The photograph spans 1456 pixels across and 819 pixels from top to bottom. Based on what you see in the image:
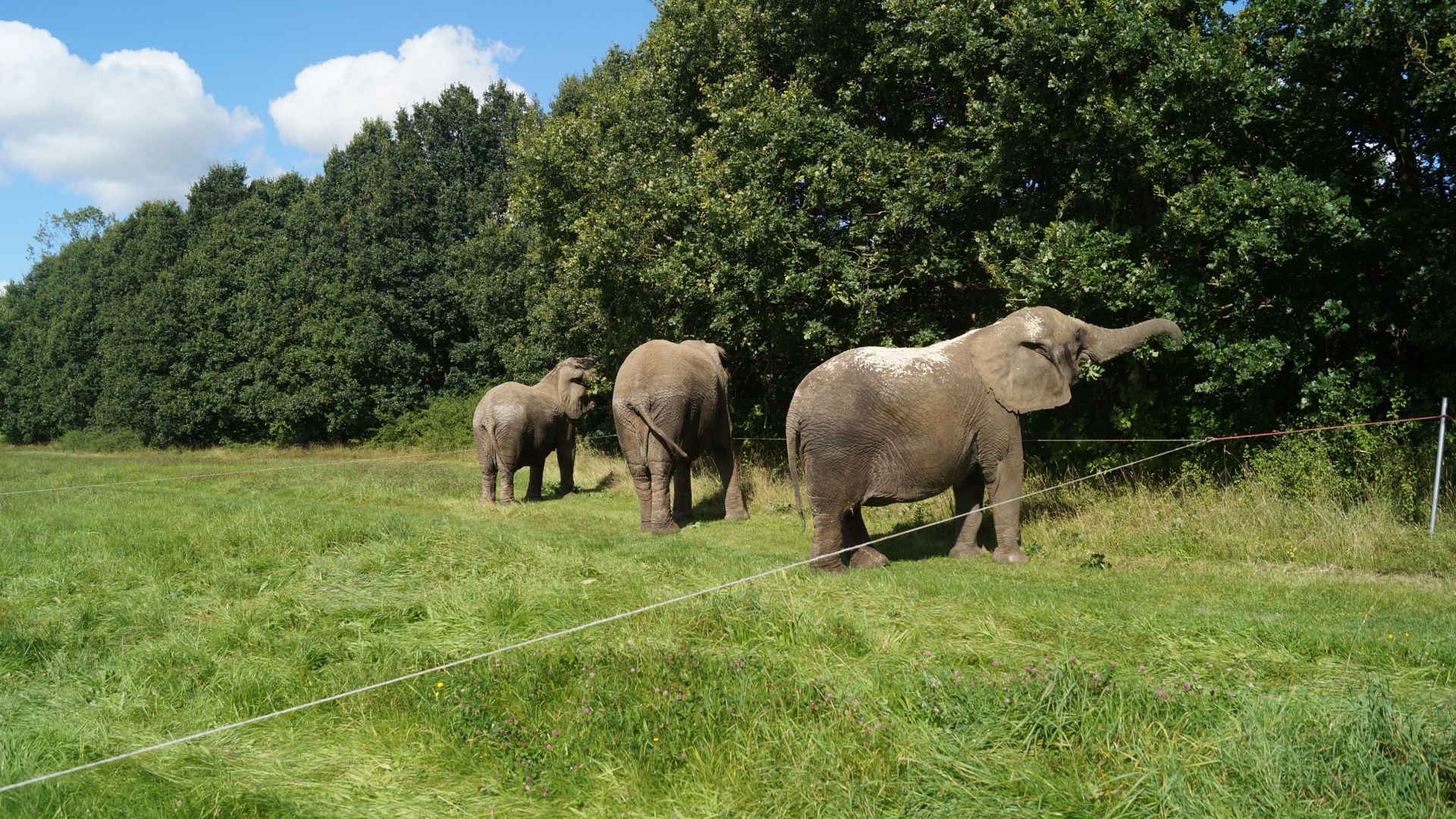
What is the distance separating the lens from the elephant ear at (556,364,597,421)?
18953mm

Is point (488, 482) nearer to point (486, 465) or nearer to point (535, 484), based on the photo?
point (486, 465)

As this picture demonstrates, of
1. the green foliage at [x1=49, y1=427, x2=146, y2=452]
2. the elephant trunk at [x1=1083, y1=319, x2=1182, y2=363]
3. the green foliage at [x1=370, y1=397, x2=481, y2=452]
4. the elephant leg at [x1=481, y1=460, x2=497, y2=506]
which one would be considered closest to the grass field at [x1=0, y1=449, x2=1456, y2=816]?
the elephant trunk at [x1=1083, y1=319, x2=1182, y2=363]

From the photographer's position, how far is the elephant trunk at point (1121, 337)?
413 inches

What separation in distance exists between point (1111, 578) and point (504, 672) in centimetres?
626

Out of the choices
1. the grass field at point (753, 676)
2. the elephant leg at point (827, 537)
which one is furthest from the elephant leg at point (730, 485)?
the elephant leg at point (827, 537)

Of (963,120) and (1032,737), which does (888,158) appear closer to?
(963,120)

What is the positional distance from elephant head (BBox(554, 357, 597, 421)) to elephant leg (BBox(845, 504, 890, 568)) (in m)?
9.40

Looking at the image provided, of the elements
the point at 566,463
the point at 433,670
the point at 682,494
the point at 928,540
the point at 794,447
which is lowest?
the point at 928,540

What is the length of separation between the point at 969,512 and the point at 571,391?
10.4m

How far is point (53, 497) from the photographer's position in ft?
59.4

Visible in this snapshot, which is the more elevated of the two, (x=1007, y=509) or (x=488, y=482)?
(x=488, y=482)

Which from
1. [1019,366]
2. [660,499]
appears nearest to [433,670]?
[1019,366]

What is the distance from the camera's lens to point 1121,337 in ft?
35.3

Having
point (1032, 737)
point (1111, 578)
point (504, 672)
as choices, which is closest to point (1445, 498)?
point (1111, 578)
